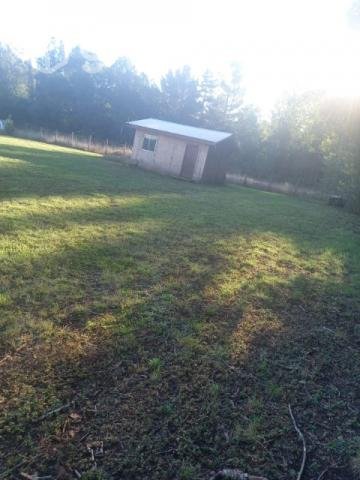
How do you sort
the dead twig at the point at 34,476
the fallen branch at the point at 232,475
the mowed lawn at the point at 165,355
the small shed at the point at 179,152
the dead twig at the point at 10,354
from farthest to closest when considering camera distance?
1. the small shed at the point at 179,152
2. the dead twig at the point at 10,354
3. the mowed lawn at the point at 165,355
4. the fallen branch at the point at 232,475
5. the dead twig at the point at 34,476

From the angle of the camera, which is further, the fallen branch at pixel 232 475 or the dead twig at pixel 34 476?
the fallen branch at pixel 232 475

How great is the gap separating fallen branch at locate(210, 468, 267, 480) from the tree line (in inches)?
1197

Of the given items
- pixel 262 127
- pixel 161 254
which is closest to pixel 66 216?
pixel 161 254

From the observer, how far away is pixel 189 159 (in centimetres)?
2002

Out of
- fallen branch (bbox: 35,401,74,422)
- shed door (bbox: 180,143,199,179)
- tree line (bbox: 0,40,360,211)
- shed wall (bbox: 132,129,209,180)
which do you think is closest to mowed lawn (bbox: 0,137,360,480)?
fallen branch (bbox: 35,401,74,422)

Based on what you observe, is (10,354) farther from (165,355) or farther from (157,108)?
(157,108)

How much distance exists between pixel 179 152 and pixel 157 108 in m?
32.0

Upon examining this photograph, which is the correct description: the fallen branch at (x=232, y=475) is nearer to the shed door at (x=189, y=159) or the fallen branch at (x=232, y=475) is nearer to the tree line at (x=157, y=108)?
the shed door at (x=189, y=159)

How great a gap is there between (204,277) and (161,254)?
984 millimetres

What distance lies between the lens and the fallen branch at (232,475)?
212 cm

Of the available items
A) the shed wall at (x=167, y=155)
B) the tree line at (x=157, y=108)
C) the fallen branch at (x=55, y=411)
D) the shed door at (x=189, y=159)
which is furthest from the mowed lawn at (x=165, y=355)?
the tree line at (x=157, y=108)

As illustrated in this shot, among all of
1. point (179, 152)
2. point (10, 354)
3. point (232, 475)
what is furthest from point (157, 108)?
point (232, 475)

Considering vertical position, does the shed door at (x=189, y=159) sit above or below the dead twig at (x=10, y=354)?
above

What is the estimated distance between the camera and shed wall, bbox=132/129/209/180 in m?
19.5
